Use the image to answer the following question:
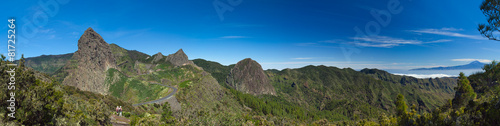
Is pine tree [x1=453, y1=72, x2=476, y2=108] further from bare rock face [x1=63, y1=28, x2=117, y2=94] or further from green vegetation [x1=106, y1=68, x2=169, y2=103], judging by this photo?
bare rock face [x1=63, y1=28, x2=117, y2=94]

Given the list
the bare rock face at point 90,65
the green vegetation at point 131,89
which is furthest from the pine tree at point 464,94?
the bare rock face at point 90,65

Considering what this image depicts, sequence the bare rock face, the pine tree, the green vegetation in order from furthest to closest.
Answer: the bare rock face < the green vegetation < the pine tree

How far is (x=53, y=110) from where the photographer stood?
1684 cm

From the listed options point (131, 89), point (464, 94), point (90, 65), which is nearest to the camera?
point (464, 94)

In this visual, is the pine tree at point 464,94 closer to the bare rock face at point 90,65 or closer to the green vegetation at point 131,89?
the green vegetation at point 131,89

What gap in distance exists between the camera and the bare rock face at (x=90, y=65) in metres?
149

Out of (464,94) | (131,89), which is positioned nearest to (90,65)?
(131,89)

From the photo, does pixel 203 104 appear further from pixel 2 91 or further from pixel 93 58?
pixel 2 91

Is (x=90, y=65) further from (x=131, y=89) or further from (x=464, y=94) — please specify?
(x=464, y=94)

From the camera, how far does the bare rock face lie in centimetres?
14938

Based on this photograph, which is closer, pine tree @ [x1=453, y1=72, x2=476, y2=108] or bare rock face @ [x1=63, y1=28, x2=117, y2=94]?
pine tree @ [x1=453, y1=72, x2=476, y2=108]

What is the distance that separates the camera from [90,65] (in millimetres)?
162875

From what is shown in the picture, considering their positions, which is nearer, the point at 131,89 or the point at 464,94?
the point at 464,94

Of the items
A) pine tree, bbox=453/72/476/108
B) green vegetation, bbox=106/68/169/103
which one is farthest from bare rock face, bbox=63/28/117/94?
pine tree, bbox=453/72/476/108
